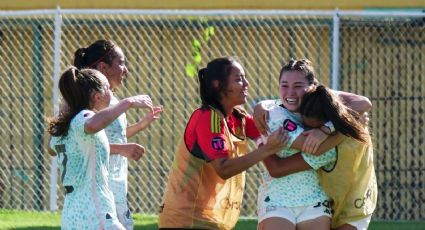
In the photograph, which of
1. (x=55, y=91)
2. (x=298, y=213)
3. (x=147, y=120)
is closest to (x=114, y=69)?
(x=147, y=120)

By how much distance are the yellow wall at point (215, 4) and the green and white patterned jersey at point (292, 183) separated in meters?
6.24

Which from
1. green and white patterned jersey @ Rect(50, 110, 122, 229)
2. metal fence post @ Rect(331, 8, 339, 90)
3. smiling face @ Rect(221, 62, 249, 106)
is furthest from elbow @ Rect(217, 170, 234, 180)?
metal fence post @ Rect(331, 8, 339, 90)

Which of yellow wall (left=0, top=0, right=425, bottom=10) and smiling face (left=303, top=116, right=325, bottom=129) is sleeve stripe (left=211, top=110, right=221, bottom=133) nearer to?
smiling face (left=303, top=116, right=325, bottom=129)

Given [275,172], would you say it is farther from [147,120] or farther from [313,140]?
[147,120]

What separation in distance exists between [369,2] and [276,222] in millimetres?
6627

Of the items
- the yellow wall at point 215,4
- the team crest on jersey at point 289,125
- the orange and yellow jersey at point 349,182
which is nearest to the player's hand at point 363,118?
the orange and yellow jersey at point 349,182

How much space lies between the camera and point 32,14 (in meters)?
10.6

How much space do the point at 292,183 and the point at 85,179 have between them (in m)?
1.10

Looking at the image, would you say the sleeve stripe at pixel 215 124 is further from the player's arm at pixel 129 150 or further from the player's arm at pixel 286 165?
the player's arm at pixel 129 150

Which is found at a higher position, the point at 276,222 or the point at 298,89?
the point at 298,89

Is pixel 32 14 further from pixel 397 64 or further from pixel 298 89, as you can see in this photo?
pixel 298 89

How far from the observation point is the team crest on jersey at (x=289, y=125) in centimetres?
579

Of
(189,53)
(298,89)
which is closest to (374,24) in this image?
(189,53)

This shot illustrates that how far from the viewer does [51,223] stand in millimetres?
9648
